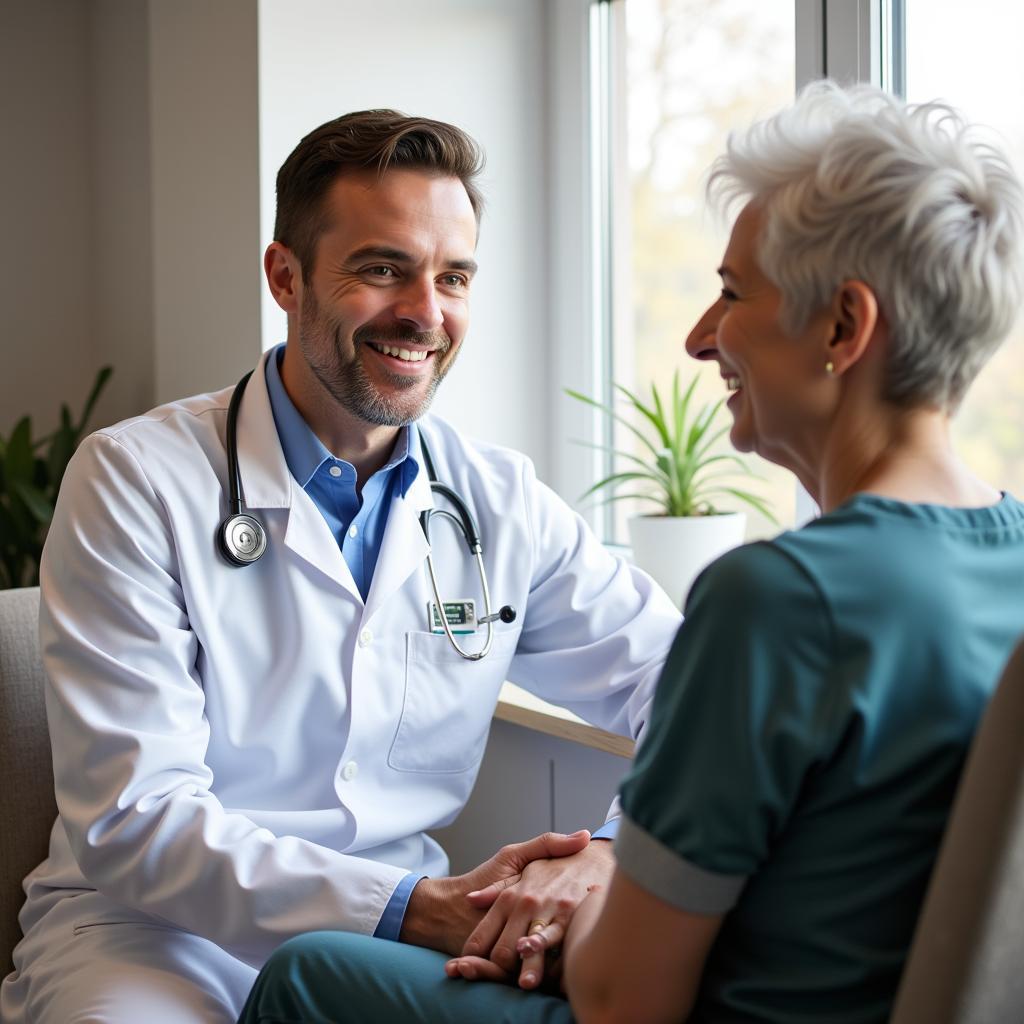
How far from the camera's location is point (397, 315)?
1.59 metres

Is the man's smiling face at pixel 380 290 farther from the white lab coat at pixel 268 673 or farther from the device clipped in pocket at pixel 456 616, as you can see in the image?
the device clipped in pocket at pixel 456 616

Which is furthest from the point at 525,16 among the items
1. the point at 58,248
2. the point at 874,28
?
the point at 58,248

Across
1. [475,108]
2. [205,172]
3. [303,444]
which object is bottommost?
[303,444]

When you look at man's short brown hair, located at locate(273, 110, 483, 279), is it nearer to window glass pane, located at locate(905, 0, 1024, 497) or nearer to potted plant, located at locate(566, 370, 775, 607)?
potted plant, located at locate(566, 370, 775, 607)

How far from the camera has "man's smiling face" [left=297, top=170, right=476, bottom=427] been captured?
5.14 ft

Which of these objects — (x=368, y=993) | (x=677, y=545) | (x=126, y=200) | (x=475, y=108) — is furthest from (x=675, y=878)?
(x=126, y=200)

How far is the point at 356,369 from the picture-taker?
5.11 ft

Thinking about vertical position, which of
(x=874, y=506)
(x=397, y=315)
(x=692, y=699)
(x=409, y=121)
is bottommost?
(x=692, y=699)

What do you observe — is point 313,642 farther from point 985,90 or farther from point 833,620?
point 985,90

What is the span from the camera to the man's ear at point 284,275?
166 centimetres

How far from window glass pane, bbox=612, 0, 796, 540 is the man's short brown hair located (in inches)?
23.8

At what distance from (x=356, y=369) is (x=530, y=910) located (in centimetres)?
74

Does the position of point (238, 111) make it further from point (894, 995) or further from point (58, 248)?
point (894, 995)

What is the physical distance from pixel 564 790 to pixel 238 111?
1333 millimetres
